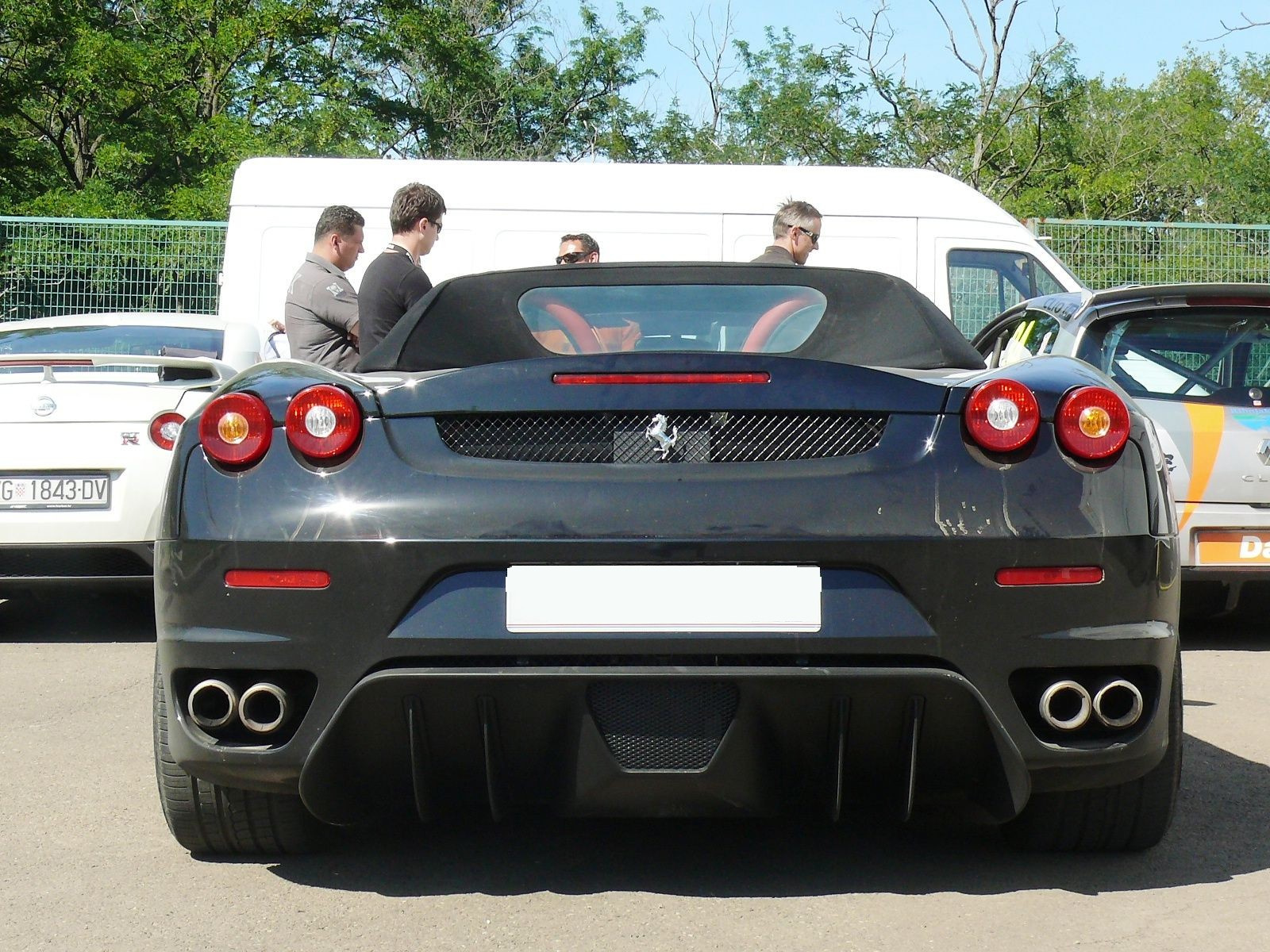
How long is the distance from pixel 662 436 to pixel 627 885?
94 cm

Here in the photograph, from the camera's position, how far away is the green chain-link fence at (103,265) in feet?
50.1

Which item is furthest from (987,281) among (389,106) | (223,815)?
(389,106)

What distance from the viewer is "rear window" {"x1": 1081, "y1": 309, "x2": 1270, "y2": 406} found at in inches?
270

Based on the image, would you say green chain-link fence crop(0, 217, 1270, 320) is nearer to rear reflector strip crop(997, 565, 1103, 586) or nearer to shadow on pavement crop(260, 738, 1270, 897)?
shadow on pavement crop(260, 738, 1270, 897)

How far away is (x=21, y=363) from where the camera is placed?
7148 millimetres

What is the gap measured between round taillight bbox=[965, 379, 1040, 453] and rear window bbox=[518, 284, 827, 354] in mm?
817

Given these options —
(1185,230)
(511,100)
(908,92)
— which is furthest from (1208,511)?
(511,100)

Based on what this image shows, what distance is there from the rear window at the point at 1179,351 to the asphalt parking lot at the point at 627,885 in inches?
108

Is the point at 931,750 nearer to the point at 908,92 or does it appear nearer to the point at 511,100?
the point at 908,92

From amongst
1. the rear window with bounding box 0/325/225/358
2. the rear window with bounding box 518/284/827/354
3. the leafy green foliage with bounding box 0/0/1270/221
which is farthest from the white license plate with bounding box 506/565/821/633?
the leafy green foliage with bounding box 0/0/1270/221

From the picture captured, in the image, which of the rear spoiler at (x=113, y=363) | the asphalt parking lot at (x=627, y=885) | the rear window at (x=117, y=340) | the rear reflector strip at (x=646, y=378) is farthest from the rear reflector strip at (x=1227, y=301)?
the rear window at (x=117, y=340)

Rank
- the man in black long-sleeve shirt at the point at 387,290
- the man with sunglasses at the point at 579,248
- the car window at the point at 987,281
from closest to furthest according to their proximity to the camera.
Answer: the man in black long-sleeve shirt at the point at 387,290 → the man with sunglasses at the point at 579,248 → the car window at the point at 987,281

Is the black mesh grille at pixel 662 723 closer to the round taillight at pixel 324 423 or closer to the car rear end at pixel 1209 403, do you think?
the round taillight at pixel 324 423

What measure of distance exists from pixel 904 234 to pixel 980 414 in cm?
884
